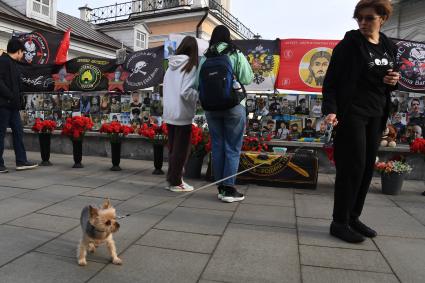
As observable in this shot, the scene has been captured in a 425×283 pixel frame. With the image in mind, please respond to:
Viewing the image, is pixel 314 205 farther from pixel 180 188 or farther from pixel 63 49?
pixel 63 49

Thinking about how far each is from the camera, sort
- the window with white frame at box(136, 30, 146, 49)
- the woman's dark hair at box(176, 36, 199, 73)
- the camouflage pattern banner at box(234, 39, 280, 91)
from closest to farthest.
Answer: the woman's dark hair at box(176, 36, 199, 73) < the camouflage pattern banner at box(234, 39, 280, 91) < the window with white frame at box(136, 30, 146, 49)

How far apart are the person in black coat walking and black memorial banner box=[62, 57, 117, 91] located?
287 cm

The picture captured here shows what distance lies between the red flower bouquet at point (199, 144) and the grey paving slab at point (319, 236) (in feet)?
8.88

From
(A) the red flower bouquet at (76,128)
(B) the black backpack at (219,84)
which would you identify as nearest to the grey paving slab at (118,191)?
(B) the black backpack at (219,84)

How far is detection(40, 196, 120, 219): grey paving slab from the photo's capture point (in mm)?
4262

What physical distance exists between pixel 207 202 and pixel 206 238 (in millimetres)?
1428

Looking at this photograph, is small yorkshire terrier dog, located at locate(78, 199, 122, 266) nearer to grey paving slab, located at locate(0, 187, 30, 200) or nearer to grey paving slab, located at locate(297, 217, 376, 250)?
grey paving slab, located at locate(297, 217, 376, 250)

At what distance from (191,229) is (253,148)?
10.5ft

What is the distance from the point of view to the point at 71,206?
4.55 metres

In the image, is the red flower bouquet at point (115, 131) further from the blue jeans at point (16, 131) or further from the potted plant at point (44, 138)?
the blue jeans at point (16, 131)

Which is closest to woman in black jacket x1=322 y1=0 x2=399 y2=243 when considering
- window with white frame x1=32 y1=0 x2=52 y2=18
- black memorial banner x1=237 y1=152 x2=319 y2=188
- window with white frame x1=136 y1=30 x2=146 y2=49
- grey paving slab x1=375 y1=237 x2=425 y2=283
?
grey paving slab x1=375 y1=237 x2=425 y2=283

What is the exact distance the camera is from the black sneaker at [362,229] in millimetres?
3725

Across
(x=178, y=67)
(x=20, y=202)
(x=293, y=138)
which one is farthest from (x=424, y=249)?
(x=293, y=138)

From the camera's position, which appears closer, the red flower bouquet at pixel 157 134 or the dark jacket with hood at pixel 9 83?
the dark jacket with hood at pixel 9 83
